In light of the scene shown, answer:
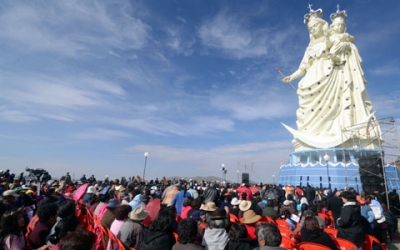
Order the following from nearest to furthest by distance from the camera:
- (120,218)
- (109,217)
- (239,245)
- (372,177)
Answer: (239,245)
(120,218)
(109,217)
(372,177)

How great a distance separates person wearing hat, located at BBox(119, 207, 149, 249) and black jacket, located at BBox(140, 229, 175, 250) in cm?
68

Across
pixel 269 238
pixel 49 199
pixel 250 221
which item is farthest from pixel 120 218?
pixel 49 199

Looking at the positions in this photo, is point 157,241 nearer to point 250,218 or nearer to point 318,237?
point 250,218

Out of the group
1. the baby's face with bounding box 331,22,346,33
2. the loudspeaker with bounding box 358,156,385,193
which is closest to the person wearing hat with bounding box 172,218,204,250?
the loudspeaker with bounding box 358,156,385,193

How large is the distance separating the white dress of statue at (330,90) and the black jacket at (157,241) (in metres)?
25.8

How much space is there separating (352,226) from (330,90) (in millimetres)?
26397

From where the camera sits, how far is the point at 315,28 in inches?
1144

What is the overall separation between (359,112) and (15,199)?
100 ft

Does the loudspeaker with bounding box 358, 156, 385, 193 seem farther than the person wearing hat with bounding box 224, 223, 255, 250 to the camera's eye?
Yes

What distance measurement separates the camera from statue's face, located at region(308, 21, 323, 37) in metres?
28.9

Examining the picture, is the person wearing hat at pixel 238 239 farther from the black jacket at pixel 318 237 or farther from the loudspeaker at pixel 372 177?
the loudspeaker at pixel 372 177

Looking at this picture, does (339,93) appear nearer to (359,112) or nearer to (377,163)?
(359,112)

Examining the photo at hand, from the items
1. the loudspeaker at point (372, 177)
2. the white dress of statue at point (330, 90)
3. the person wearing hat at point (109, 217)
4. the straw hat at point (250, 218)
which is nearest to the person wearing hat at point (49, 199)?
the person wearing hat at point (109, 217)

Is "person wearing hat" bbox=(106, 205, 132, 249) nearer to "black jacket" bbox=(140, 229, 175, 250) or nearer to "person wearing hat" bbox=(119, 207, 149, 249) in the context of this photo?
"person wearing hat" bbox=(119, 207, 149, 249)
